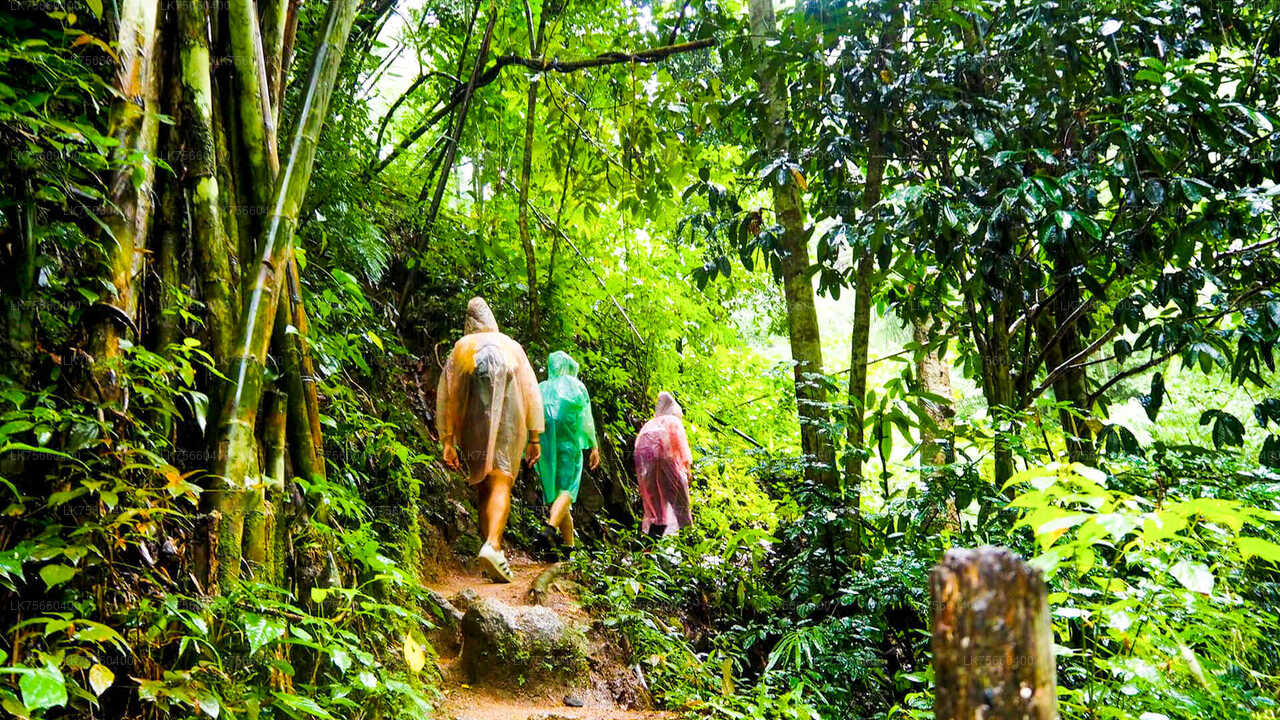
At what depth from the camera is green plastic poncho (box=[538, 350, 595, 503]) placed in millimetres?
7090

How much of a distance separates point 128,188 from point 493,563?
364 centimetres

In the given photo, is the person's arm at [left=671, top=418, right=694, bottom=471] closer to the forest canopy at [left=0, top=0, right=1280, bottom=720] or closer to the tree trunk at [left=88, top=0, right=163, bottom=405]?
the forest canopy at [left=0, top=0, right=1280, bottom=720]

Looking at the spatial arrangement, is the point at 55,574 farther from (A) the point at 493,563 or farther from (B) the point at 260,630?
(A) the point at 493,563

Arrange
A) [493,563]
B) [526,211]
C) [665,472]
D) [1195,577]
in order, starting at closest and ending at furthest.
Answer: [1195,577] < [493,563] < [665,472] < [526,211]

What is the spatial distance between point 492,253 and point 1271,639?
7.07m

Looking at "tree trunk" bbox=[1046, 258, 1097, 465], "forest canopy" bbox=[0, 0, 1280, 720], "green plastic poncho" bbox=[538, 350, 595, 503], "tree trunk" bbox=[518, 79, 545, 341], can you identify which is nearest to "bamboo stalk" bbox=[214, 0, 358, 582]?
"forest canopy" bbox=[0, 0, 1280, 720]

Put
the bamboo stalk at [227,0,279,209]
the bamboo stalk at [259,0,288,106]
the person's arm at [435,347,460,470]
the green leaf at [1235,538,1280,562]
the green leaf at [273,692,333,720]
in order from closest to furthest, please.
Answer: the green leaf at [1235,538,1280,562], the green leaf at [273,692,333,720], the bamboo stalk at [227,0,279,209], the bamboo stalk at [259,0,288,106], the person's arm at [435,347,460,470]

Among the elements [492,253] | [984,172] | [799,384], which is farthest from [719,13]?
[492,253]

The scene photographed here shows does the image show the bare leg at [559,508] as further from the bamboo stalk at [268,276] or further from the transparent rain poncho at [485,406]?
the bamboo stalk at [268,276]

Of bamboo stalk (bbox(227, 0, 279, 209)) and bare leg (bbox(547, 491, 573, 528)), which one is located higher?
bamboo stalk (bbox(227, 0, 279, 209))

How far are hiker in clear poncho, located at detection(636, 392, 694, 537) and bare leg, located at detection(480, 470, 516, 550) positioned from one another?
2.05m

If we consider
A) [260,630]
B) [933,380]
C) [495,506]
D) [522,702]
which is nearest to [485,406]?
[495,506]

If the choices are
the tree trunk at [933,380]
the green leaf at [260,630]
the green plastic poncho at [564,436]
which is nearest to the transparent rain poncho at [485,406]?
the green plastic poncho at [564,436]

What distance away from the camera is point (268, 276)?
3.39 metres
